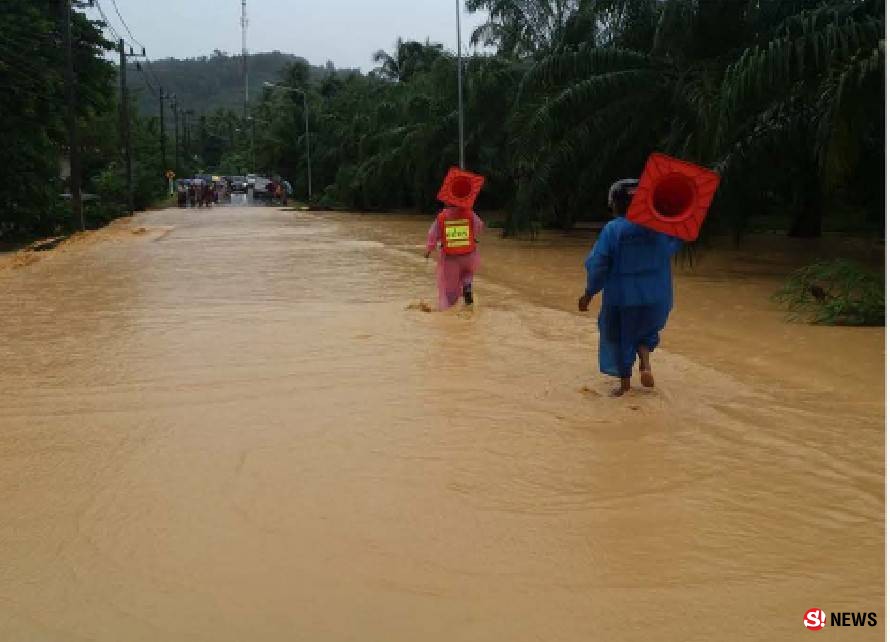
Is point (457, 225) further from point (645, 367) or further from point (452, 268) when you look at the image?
point (645, 367)

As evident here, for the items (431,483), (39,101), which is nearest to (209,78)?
(39,101)

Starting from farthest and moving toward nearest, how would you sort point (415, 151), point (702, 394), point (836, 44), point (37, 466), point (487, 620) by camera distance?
point (415, 151) < point (836, 44) < point (702, 394) < point (37, 466) < point (487, 620)

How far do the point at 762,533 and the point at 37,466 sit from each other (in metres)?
3.52

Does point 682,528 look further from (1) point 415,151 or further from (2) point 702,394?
(1) point 415,151

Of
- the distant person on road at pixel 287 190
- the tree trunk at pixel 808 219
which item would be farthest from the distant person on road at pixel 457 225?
the distant person on road at pixel 287 190

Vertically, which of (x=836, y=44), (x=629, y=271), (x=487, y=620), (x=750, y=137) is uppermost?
(x=836, y=44)

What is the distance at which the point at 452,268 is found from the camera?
10.1 meters

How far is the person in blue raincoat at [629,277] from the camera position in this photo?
595cm

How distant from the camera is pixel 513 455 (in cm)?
514

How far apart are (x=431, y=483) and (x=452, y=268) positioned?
5.54m

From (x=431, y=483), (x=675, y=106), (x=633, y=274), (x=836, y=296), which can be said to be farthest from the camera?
(x=675, y=106)

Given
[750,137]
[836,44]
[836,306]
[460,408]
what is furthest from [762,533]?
[750,137]

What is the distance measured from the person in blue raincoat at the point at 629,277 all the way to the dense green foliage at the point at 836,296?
3.99m

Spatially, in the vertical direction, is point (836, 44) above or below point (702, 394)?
above
